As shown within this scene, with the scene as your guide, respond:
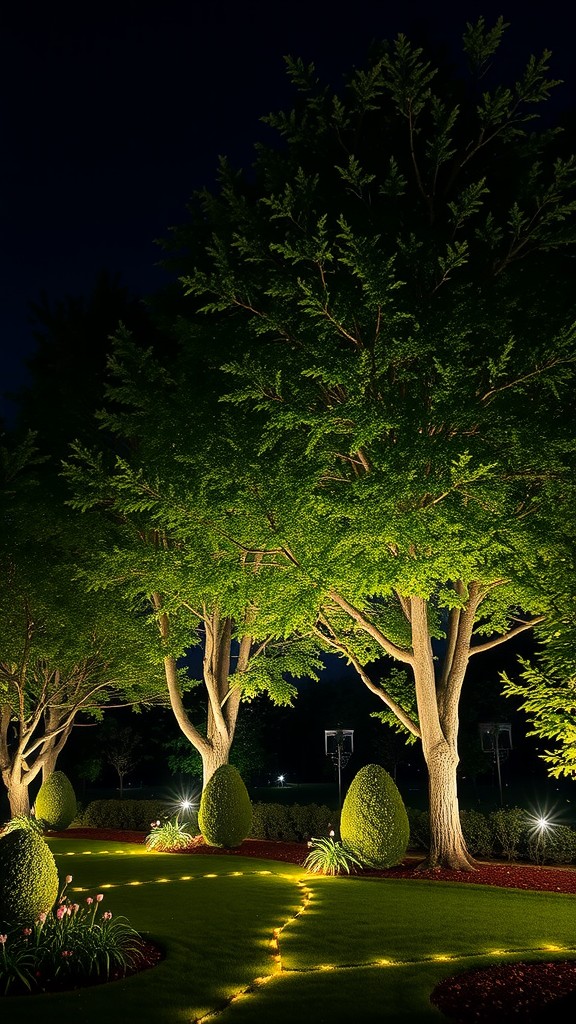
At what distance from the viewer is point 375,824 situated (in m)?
16.4

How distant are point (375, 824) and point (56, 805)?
15.8 m

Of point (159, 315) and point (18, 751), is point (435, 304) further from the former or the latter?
point (18, 751)

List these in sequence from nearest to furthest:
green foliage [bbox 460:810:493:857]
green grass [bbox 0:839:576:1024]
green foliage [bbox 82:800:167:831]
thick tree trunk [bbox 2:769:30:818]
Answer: green grass [bbox 0:839:576:1024]
green foliage [bbox 460:810:493:857]
thick tree trunk [bbox 2:769:30:818]
green foliage [bbox 82:800:167:831]

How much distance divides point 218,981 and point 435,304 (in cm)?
1034

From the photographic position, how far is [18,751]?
24953 mm

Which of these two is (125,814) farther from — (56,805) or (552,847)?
(552,847)

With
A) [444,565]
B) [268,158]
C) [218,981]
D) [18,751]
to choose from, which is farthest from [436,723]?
[18,751]

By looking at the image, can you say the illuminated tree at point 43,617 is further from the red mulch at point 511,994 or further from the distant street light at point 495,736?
the red mulch at point 511,994

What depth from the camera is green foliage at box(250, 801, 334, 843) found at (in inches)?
864

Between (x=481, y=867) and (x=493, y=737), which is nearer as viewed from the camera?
(x=481, y=867)

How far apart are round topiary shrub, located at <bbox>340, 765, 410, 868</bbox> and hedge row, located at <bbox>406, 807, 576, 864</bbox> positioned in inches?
102

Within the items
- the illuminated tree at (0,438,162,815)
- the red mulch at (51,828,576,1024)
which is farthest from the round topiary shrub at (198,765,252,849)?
the red mulch at (51,828,576,1024)

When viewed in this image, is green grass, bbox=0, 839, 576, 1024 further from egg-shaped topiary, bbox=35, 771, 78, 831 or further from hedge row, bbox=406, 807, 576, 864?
egg-shaped topiary, bbox=35, 771, 78, 831

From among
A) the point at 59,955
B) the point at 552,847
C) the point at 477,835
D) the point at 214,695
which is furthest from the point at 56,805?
the point at 59,955
